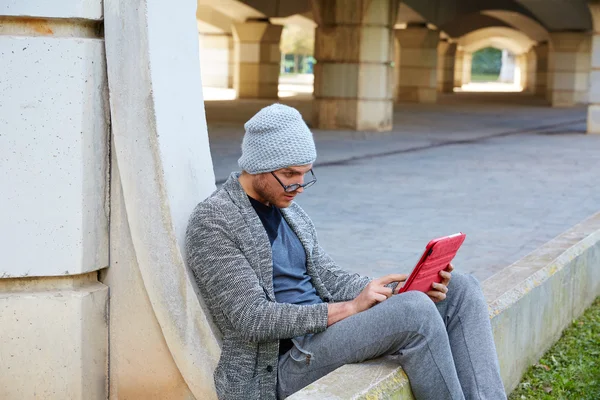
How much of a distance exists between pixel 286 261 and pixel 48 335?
3.28 feet

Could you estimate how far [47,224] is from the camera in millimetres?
4070

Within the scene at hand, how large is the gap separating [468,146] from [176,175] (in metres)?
14.5

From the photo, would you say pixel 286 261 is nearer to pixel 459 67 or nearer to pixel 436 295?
pixel 436 295

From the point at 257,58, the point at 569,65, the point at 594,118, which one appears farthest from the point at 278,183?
the point at 569,65

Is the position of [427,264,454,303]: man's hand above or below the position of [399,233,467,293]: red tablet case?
below

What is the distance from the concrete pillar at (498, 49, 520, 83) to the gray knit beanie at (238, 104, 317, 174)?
84751 millimetres

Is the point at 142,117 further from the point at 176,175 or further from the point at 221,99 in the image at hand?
the point at 221,99

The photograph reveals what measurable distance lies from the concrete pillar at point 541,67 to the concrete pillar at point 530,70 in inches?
55.6

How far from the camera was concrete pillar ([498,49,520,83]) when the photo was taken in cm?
8656

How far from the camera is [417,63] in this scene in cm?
3522

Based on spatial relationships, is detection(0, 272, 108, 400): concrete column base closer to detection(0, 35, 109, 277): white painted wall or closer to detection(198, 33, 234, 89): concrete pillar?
detection(0, 35, 109, 277): white painted wall

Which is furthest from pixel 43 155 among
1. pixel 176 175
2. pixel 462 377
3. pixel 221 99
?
pixel 221 99

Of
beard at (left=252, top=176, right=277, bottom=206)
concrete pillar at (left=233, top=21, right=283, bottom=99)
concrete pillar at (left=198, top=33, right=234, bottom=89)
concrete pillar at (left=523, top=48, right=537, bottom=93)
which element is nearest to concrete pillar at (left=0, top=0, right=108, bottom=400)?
beard at (left=252, top=176, right=277, bottom=206)

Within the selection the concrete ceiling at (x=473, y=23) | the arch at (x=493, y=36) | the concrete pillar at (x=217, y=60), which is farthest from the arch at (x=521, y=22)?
the concrete pillar at (x=217, y=60)
